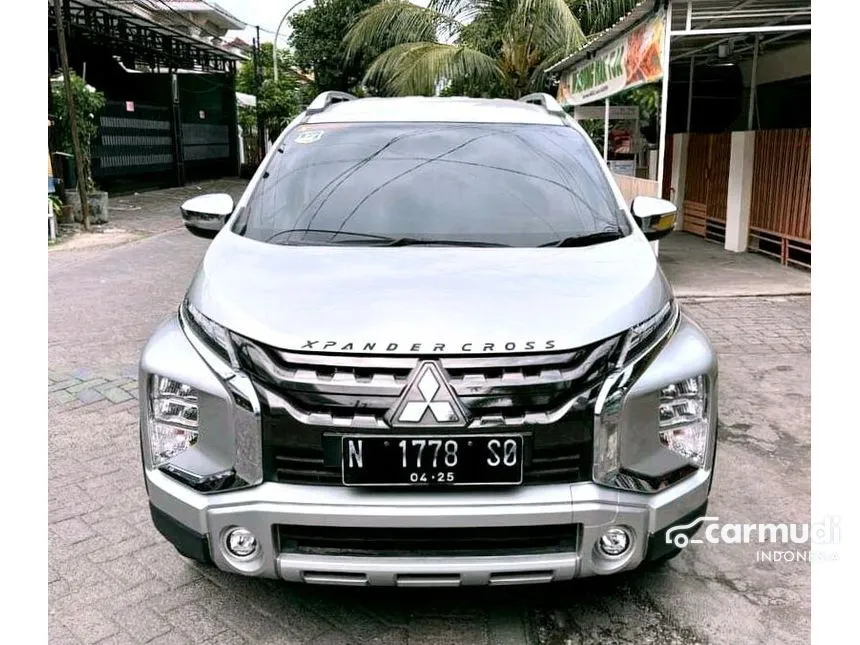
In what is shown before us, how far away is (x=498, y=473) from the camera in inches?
96.7

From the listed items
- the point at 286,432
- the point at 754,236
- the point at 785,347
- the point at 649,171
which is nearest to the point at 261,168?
the point at 286,432

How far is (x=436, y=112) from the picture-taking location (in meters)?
4.09

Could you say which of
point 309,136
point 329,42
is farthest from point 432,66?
point 309,136

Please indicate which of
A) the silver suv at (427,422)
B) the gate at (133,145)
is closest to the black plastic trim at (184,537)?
the silver suv at (427,422)

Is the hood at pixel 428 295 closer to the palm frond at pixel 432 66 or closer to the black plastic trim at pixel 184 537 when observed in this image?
the black plastic trim at pixel 184 537

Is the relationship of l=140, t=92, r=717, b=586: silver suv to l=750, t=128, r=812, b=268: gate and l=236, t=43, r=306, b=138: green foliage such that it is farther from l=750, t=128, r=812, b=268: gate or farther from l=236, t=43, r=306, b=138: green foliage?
l=236, t=43, r=306, b=138: green foliage

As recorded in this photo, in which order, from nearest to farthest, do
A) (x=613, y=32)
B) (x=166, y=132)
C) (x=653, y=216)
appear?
(x=653, y=216) < (x=613, y=32) < (x=166, y=132)

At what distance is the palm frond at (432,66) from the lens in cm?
1510

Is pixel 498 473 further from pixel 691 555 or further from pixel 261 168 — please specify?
pixel 261 168

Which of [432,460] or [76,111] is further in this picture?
[76,111]

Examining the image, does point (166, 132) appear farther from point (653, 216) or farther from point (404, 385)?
point (404, 385)

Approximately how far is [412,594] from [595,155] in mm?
2168

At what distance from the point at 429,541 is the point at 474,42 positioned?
14.5 meters

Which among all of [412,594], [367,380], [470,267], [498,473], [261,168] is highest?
[261,168]
